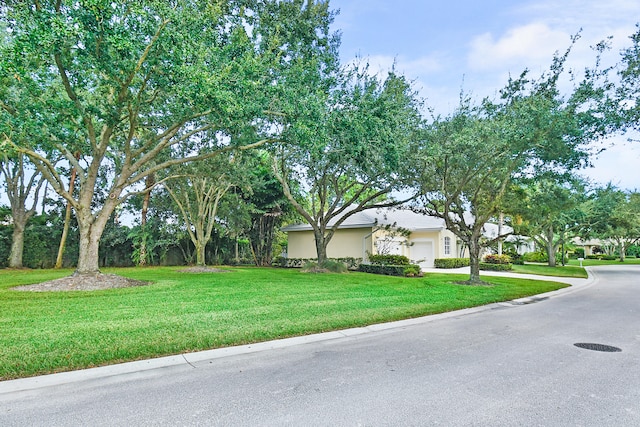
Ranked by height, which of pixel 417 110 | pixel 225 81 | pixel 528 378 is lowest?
pixel 528 378

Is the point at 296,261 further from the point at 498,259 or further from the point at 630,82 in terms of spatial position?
the point at 630,82

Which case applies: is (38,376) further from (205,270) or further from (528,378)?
(205,270)

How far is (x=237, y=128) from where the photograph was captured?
1073cm

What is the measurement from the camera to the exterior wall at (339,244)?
23859 millimetres

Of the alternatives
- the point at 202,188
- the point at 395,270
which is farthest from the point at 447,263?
the point at 202,188

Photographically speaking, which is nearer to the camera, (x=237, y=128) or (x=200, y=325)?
(x=200, y=325)

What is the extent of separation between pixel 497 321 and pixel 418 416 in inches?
200

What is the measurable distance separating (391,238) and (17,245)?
65.3 feet

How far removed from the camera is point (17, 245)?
58.0 ft

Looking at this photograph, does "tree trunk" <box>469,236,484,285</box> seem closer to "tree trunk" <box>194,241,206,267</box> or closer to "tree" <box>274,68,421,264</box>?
"tree" <box>274,68,421,264</box>

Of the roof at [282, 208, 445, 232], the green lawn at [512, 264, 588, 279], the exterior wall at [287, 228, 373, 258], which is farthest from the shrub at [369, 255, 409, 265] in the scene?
the green lawn at [512, 264, 588, 279]

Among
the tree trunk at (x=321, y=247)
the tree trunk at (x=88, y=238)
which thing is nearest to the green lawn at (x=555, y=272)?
the tree trunk at (x=321, y=247)

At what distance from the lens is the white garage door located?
955 inches

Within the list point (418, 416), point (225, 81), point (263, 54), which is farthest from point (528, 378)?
point (263, 54)
